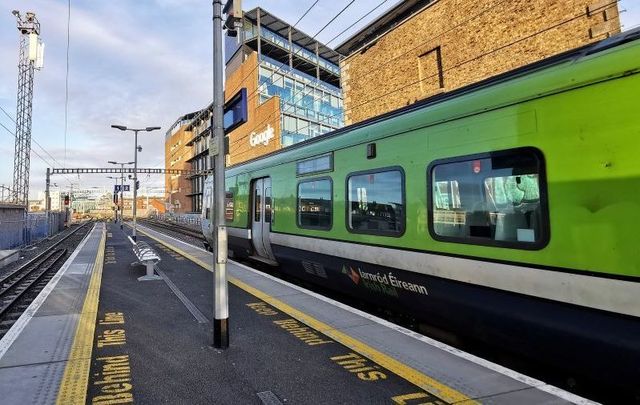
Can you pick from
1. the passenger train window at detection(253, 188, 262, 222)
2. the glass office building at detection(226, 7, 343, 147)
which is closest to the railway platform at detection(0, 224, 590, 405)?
the passenger train window at detection(253, 188, 262, 222)

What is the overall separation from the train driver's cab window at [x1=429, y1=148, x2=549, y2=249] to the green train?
0.01 metres

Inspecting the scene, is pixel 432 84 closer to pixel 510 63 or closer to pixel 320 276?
pixel 510 63

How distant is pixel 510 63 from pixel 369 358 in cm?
1368

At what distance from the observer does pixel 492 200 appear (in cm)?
435

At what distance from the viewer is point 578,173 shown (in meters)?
3.54

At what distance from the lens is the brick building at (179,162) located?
83188mm

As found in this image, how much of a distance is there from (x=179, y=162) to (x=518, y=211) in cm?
9175

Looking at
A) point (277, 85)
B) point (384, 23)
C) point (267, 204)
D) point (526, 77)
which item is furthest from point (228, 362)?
point (277, 85)

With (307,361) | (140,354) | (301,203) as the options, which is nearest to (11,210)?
(301,203)

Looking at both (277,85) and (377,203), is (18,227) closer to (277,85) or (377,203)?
(377,203)

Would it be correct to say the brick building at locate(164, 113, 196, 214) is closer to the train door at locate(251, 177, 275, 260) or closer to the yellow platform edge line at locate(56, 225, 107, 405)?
the train door at locate(251, 177, 275, 260)

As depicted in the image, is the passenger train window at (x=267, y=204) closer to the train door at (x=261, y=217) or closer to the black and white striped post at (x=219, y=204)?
the train door at (x=261, y=217)

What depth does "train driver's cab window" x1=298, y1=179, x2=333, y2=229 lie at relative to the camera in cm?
750

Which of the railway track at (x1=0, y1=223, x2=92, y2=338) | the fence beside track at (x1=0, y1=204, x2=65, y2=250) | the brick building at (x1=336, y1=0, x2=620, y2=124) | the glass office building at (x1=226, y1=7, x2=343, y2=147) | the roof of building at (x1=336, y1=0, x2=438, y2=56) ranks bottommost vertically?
the railway track at (x1=0, y1=223, x2=92, y2=338)
